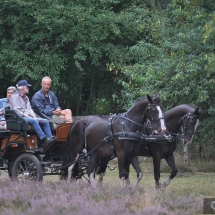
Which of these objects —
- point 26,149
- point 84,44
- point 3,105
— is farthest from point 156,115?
point 84,44

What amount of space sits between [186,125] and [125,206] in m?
4.58

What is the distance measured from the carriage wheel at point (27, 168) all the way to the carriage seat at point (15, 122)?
575mm

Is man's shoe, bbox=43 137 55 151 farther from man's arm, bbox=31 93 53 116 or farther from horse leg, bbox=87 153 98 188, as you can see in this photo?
horse leg, bbox=87 153 98 188

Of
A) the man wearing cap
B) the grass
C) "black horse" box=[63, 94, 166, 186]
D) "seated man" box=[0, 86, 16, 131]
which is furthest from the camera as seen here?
"seated man" box=[0, 86, 16, 131]

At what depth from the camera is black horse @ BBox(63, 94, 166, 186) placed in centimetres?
1250

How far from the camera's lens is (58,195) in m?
10.3

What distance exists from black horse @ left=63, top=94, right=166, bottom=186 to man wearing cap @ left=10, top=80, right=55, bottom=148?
25.4 inches

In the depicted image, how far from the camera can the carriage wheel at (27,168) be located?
13.2 m

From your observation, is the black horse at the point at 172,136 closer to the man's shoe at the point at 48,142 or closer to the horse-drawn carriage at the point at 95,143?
the horse-drawn carriage at the point at 95,143

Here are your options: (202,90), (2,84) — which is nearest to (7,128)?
(202,90)

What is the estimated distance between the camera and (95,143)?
13.4 meters

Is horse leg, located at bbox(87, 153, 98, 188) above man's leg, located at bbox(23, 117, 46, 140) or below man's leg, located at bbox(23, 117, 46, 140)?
below

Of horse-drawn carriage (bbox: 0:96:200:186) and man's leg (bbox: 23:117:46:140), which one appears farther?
man's leg (bbox: 23:117:46:140)

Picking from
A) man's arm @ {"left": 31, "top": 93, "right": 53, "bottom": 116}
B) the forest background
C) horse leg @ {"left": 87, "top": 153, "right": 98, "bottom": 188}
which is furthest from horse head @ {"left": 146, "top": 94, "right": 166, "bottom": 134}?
the forest background
